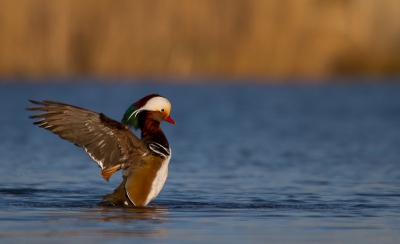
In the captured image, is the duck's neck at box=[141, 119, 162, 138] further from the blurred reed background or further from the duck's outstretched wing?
the blurred reed background

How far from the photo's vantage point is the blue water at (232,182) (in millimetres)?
6840

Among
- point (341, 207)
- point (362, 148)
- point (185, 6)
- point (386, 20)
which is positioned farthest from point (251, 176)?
point (386, 20)

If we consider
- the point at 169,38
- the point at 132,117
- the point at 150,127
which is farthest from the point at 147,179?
the point at 169,38

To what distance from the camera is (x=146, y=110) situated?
8078 mm

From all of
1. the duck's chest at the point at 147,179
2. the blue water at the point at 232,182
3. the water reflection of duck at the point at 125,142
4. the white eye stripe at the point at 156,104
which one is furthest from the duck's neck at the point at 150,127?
the blue water at the point at 232,182

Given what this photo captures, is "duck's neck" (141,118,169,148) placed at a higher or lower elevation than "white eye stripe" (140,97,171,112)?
lower

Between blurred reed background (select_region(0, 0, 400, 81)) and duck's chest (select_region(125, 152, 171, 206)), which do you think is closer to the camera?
duck's chest (select_region(125, 152, 171, 206))

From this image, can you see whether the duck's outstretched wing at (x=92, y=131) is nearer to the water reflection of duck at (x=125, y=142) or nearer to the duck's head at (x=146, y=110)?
the water reflection of duck at (x=125, y=142)

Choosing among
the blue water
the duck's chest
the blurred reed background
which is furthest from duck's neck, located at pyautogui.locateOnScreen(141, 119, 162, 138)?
the blurred reed background

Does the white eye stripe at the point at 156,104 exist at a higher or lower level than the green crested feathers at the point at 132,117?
higher

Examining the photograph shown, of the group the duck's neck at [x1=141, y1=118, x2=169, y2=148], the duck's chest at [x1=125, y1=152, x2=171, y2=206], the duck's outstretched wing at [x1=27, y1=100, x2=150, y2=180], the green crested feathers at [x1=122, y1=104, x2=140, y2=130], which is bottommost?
the duck's chest at [x1=125, y1=152, x2=171, y2=206]

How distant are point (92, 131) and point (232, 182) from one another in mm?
3031

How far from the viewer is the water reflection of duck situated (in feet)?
25.5

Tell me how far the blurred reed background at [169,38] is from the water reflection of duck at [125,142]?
16124 millimetres
